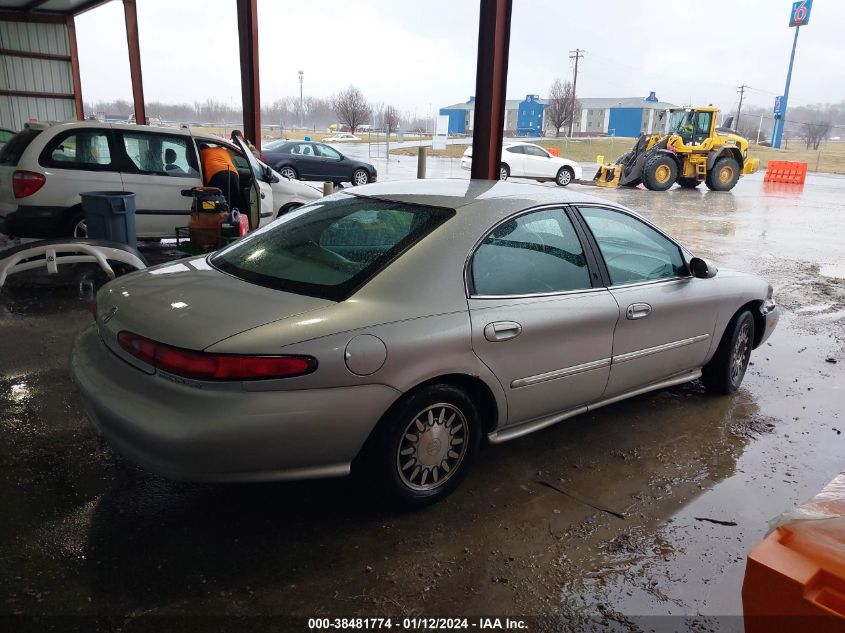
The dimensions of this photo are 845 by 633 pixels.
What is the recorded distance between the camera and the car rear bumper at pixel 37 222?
7.02 m

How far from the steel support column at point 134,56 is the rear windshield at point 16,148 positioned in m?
8.76

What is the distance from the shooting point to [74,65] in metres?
19.7

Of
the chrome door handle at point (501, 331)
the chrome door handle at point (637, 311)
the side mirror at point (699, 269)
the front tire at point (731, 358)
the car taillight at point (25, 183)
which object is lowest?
the front tire at point (731, 358)

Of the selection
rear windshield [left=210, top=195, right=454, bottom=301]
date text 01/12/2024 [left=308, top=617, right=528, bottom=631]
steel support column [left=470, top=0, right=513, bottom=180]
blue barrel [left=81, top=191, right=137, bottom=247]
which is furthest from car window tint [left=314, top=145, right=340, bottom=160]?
date text 01/12/2024 [left=308, top=617, right=528, bottom=631]

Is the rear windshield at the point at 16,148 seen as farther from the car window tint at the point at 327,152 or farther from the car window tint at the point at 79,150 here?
the car window tint at the point at 327,152

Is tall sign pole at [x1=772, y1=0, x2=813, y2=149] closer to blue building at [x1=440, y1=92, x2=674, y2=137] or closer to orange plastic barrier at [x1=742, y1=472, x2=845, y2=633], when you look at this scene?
blue building at [x1=440, y1=92, x2=674, y2=137]

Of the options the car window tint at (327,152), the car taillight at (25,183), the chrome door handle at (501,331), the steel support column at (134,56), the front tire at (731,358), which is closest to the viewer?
the chrome door handle at (501,331)

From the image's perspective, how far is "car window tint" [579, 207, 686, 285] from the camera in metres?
3.63

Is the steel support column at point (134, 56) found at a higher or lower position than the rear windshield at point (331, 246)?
higher

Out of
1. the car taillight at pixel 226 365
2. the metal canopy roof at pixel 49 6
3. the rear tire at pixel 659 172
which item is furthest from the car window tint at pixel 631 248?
the rear tire at pixel 659 172

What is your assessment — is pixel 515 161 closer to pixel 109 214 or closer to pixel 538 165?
pixel 538 165

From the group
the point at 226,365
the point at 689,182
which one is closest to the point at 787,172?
the point at 689,182

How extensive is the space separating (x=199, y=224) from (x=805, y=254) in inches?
373

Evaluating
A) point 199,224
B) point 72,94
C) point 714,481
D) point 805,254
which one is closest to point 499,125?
point 199,224
